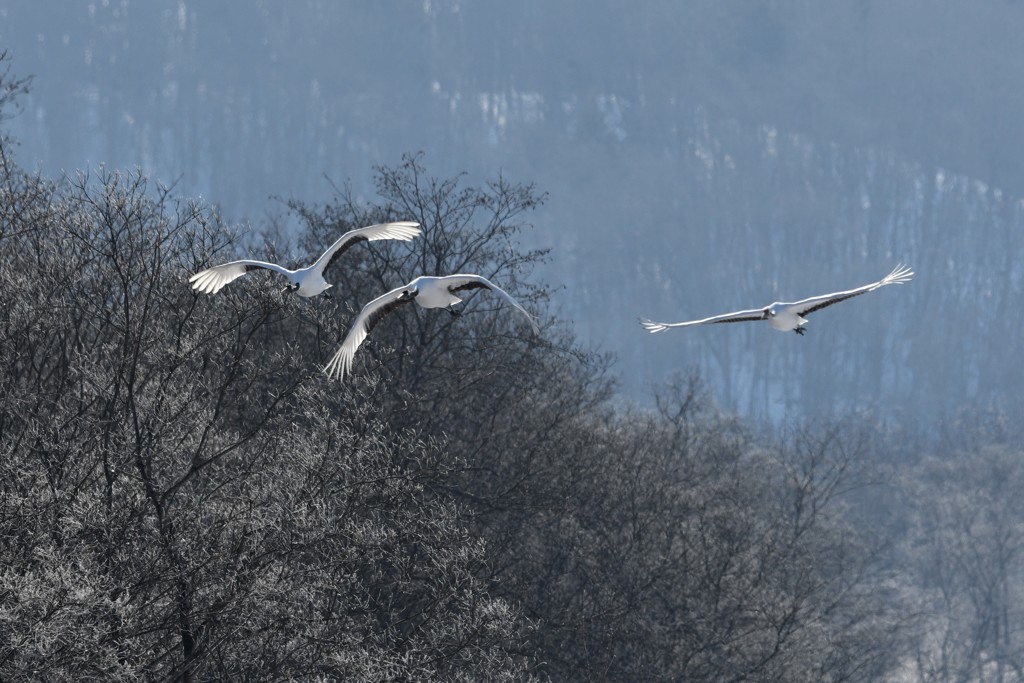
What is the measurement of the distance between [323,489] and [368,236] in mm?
4268

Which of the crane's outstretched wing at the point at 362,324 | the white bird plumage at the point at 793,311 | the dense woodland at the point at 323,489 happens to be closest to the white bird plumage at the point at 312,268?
the crane's outstretched wing at the point at 362,324

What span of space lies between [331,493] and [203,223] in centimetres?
680

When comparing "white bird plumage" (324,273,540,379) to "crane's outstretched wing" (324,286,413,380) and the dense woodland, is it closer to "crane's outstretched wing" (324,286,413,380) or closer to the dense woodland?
"crane's outstretched wing" (324,286,413,380)

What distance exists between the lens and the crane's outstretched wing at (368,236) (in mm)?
18859

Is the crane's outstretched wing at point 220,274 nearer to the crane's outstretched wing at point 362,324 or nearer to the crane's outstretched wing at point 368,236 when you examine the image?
the crane's outstretched wing at point 368,236

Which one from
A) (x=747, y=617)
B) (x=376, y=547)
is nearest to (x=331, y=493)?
(x=376, y=547)

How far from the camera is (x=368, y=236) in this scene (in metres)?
19.3

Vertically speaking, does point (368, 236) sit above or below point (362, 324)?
above

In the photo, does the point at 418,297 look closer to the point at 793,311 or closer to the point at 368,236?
the point at 368,236

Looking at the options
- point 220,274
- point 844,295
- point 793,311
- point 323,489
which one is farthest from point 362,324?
point 844,295

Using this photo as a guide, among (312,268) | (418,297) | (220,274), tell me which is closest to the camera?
(418,297)

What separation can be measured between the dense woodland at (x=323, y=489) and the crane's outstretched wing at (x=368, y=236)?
12.4 feet

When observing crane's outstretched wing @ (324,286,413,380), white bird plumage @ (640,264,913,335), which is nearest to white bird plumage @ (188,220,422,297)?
crane's outstretched wing @ (324,286,413,380)

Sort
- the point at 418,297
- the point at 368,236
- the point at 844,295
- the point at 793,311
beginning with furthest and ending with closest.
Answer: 1. the point at 368,236
2. the point at 418,297
3. the point at 793,311
4. the point at 844,295
